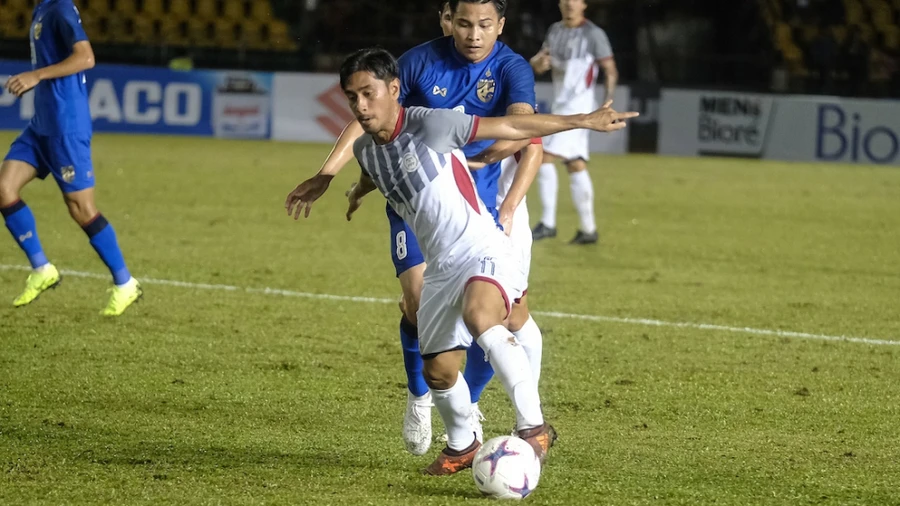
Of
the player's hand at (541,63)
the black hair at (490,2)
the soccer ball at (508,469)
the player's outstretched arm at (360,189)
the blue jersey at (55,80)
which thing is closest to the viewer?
the soccer ball at (508,469)

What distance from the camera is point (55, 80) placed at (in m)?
6.82

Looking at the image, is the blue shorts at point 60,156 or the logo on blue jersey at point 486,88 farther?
the blue shorts at point 60,156

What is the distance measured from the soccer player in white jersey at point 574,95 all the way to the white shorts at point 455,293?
6220 mm

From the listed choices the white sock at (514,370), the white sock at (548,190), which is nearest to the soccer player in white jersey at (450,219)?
the white sock at (514,370)

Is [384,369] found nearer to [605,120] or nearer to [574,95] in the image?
[605,120]

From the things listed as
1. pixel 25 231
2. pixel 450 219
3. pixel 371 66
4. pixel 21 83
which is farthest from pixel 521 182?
pixel 25 231

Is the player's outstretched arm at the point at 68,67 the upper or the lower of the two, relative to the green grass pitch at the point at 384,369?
upper

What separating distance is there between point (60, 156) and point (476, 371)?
3203 mm

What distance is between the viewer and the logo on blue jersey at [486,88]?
15.3 feet

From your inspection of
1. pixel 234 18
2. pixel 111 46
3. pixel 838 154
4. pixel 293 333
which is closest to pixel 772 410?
pixel 293 333

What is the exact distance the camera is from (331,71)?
21188 mm

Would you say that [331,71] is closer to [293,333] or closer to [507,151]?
[293,333]

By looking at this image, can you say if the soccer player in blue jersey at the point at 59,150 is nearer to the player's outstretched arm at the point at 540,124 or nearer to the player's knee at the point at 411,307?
the player's knee at the point at 411,307

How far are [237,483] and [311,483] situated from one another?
0.23 meters
